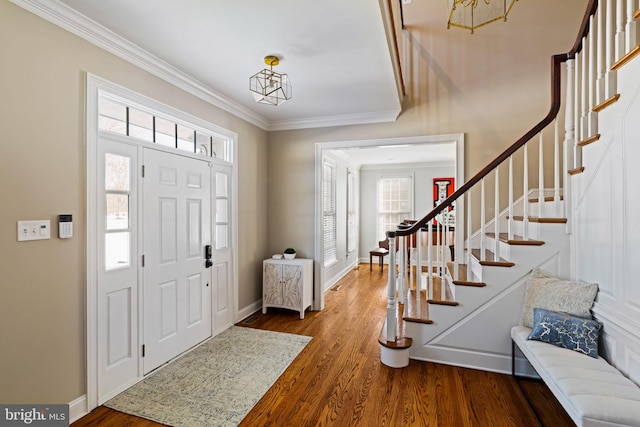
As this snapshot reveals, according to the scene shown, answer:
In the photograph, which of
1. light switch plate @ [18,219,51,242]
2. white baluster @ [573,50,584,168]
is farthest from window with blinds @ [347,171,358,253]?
A: light switch plate @ [18,219,51,242]

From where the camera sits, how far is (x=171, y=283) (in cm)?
281

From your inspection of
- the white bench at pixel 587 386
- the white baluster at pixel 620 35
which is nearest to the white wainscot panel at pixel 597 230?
the white bench at pixel 587 386

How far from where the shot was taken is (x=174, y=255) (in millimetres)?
2834

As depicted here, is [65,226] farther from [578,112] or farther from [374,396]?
[578,112]

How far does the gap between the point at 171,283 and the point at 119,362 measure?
28.2 inches

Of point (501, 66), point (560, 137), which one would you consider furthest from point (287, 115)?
point (560, 137)

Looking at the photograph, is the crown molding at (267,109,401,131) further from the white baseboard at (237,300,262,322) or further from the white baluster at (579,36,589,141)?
the white baseboard at (237,300,262,322)

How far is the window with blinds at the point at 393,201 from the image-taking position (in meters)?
7.61

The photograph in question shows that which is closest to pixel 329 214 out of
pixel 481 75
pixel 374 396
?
pixel 481 75

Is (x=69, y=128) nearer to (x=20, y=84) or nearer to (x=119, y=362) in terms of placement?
(x=20, y=84)

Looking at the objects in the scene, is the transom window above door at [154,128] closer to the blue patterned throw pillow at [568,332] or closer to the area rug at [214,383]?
the area rug at [214,383]

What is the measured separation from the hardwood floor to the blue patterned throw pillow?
0.39 metres

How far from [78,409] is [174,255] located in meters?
1.26

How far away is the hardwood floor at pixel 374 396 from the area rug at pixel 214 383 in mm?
93
